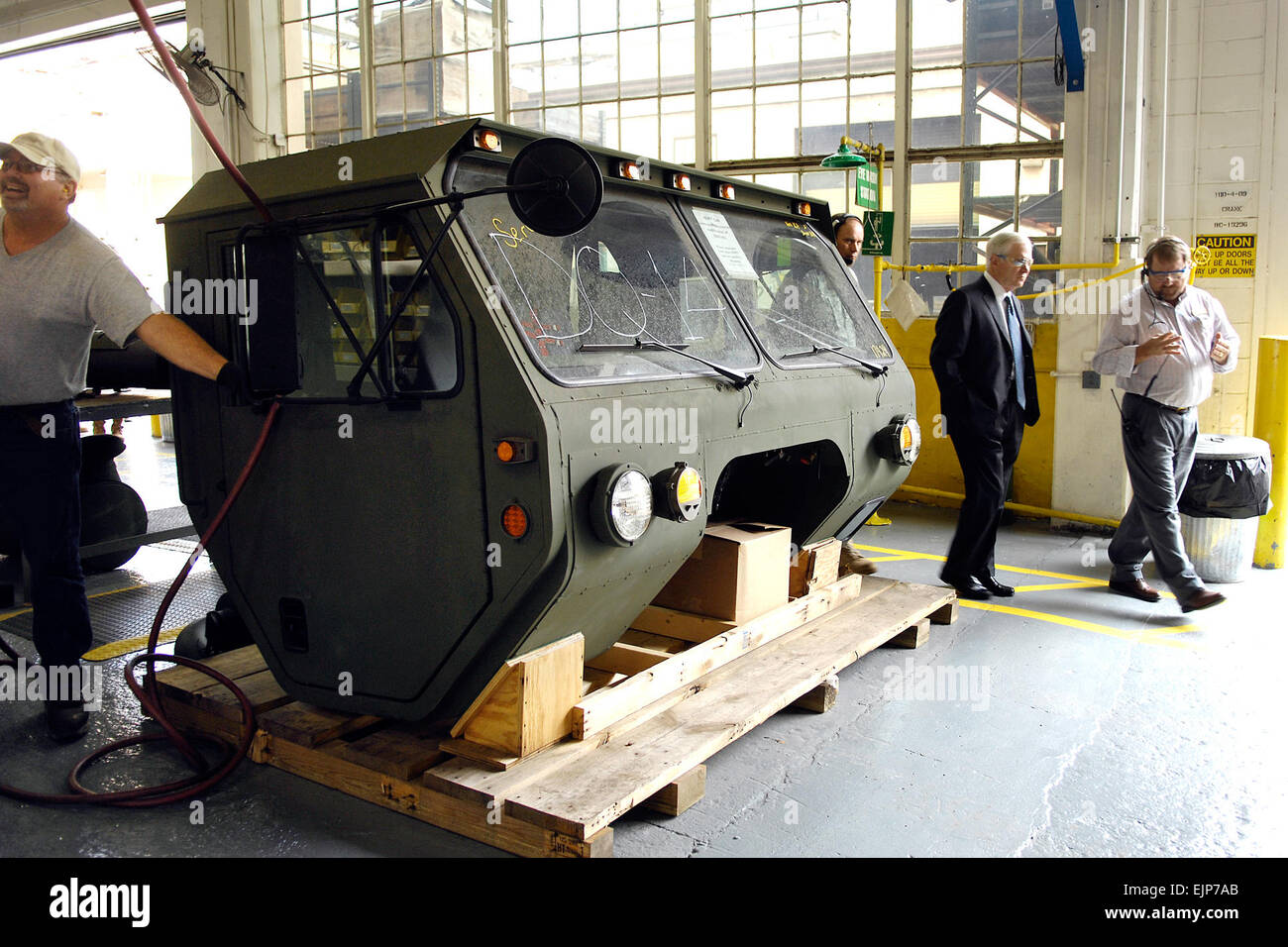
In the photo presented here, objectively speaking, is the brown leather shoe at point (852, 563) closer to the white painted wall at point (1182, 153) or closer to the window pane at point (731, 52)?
the white painted wall at point (1182, 153)

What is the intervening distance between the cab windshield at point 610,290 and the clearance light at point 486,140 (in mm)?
73

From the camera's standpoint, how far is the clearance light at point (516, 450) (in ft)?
8.96

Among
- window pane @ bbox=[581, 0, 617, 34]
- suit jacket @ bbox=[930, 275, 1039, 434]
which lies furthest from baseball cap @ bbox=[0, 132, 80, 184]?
window pane @ bbox=[581, 0, 617, 34]

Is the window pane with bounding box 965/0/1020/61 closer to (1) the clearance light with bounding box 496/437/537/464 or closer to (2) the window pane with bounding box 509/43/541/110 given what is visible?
(2) the window pane with bounding box 509/43/541/110

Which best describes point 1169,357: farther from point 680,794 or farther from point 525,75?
point 525,75

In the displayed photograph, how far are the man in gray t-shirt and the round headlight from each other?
1.48m

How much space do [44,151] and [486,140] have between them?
1.65 meters

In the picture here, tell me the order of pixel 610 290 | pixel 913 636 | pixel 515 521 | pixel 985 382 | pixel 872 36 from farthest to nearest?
1. pixel 872 36
2. pixel 985 382
3. pixel 913 636
4. pixel 610 290
5. pixel 515 521

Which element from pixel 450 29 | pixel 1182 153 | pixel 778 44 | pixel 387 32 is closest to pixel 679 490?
pixel 1182 153

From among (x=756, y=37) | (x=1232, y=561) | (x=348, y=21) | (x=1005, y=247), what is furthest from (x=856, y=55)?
(x=348, y=21)

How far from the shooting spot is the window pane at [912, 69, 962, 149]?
7742mm

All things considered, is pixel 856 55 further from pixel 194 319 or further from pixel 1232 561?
pixel 194 319

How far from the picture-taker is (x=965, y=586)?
18.5 feet
